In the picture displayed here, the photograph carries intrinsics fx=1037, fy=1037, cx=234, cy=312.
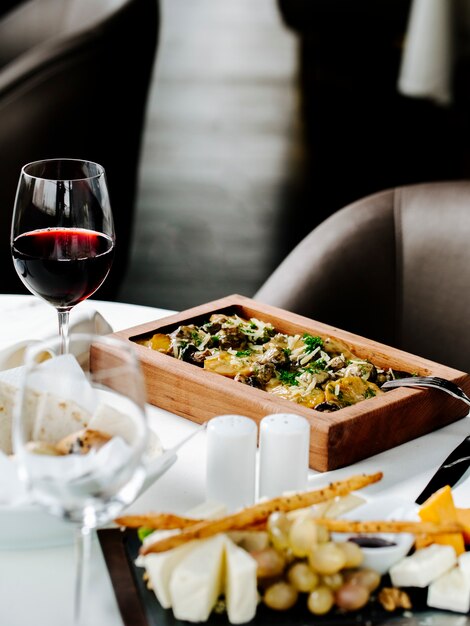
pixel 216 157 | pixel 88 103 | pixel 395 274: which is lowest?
pixel 216 157

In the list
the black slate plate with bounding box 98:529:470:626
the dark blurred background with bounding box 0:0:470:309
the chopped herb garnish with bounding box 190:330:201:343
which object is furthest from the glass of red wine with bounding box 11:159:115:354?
the dark blurred background with bounding box 0:0:470:309

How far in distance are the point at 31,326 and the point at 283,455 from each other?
0.66 m

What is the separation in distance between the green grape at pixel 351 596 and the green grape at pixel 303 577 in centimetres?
2

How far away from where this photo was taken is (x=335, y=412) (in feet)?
4.12

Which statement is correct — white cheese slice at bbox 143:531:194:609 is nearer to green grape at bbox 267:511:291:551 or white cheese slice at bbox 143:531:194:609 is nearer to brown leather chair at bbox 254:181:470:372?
green grape at bbox 267:511:291:551

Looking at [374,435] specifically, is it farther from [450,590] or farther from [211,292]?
[211,292]

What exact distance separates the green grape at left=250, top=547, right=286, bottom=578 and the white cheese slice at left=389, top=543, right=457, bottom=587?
11 cm

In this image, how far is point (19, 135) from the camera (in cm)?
281

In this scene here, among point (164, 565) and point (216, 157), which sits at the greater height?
point (164, 565)

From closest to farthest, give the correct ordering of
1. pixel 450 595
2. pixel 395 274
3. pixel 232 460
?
pixel 450 595 → pixel 232 460 → pixel 395 274

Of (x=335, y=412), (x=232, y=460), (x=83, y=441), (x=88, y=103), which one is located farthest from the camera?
(x=88, y=103)

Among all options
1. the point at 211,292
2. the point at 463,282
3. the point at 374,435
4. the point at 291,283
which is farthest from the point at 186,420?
the point at 211,292

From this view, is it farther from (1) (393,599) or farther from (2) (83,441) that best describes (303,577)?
(2) (83,441)

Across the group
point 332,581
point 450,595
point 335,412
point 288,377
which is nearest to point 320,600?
point 332,581
